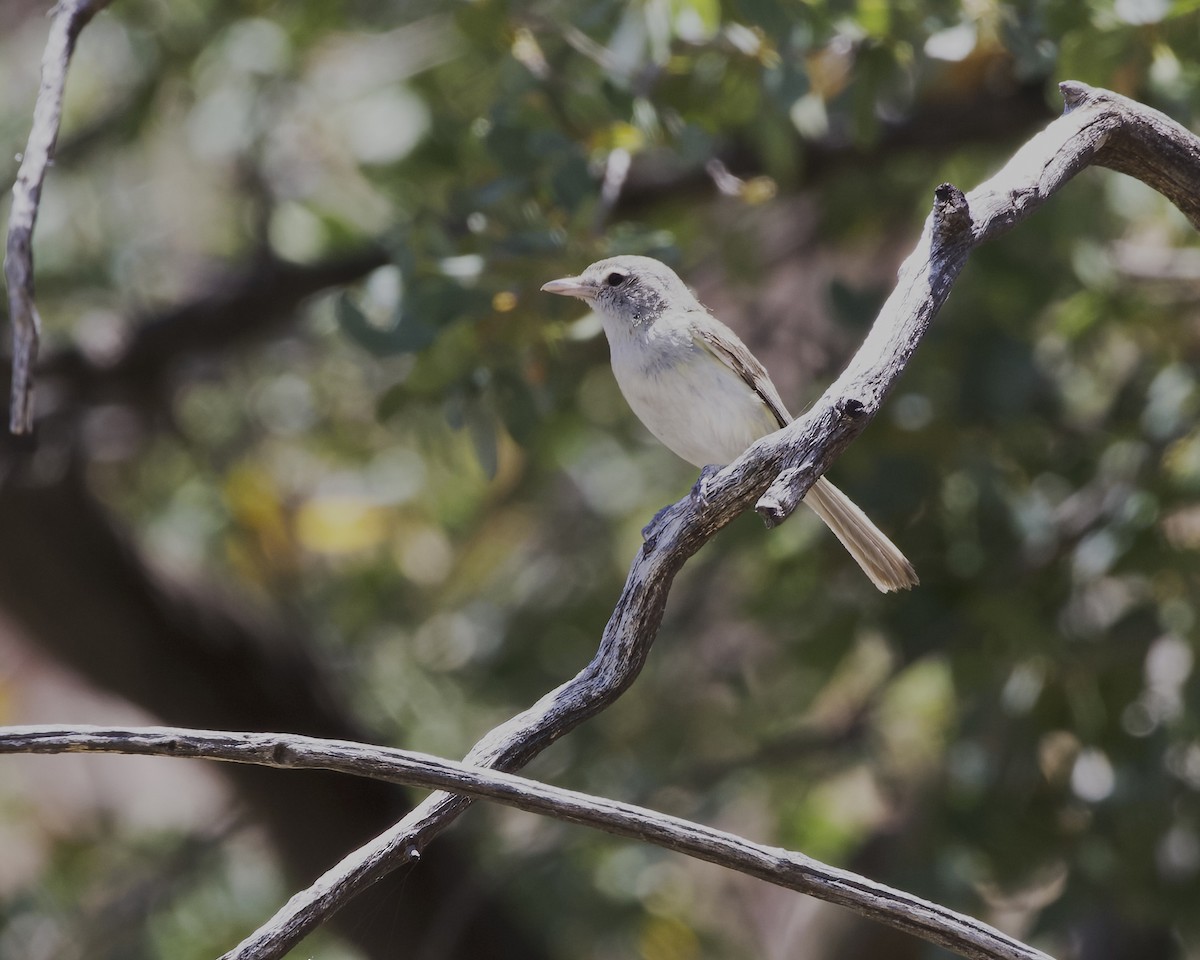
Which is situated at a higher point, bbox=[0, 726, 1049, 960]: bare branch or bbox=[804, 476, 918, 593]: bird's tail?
bbox=[804, 476, 918, 593]: bird's tail

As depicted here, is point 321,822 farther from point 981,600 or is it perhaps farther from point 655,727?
point 981,600

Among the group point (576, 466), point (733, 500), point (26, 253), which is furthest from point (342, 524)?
point (733, 500)

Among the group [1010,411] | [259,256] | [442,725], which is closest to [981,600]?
[1010,411]

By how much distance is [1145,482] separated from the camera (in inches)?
145

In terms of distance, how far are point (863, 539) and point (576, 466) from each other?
2.59 meters

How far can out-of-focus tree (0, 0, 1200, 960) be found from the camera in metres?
3.14

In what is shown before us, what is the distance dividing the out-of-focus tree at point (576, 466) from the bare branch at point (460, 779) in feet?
3.32

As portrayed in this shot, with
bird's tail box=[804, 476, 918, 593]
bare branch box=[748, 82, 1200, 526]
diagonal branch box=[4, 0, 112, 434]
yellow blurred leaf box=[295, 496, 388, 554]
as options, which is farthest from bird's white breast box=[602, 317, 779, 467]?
yellow blurred leaf box=[295, 496, 388, 554]

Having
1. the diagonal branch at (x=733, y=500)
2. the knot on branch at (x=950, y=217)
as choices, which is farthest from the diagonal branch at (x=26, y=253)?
the knot on branch at (x=950, y=217)

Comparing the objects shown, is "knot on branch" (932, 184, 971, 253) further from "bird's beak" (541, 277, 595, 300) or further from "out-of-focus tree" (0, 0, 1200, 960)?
"bird's beak" (541, 277, 595, 300)

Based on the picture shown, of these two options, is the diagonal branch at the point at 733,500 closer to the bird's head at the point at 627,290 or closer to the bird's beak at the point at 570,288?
the bird's beak at the point at 570,288

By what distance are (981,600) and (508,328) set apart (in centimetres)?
140

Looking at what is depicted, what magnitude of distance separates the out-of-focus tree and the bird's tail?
2.02 feet

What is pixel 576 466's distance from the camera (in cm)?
532
